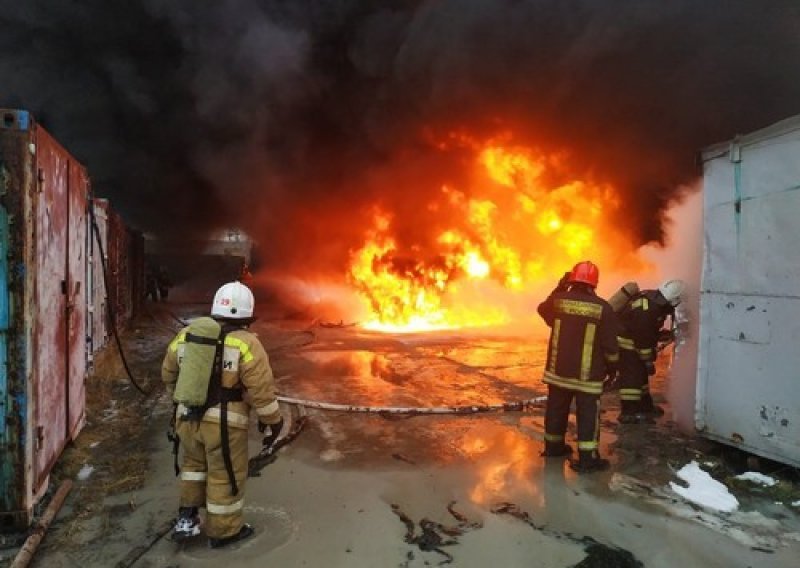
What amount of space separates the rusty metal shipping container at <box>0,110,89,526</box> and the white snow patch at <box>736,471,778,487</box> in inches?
181

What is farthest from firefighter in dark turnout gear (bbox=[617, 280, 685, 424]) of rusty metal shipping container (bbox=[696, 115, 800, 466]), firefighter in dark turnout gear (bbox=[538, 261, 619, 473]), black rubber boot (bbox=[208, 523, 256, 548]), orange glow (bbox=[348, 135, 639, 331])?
orange glow (bbox=[348, 135, 639, 331])

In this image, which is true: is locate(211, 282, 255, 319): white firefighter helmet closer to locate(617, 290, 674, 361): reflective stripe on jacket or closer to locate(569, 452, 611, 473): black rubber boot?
locate(569, 452, 611, 473): black rubber boot

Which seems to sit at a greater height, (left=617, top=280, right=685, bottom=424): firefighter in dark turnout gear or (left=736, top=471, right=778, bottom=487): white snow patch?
(left=617, top=280, right=685, bottom=424): firefighter in dark turnout gear

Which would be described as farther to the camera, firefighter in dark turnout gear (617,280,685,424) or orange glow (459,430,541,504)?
firefighter in dark turnout gear (617,280,685,424)

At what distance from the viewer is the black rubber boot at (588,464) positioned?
425 centimetres

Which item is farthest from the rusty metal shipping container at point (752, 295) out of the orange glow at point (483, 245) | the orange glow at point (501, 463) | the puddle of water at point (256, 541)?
the orange glow at point (483, 245)

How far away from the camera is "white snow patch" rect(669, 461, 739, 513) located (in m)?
3.67

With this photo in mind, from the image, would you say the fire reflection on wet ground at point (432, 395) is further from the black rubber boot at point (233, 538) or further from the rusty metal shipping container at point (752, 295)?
the rusty metal shipping container at point (752, 295)

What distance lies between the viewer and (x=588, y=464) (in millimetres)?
4266

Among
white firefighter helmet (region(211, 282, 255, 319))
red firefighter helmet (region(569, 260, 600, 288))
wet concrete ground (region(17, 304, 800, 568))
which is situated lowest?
wet concrete ground (region(17, 304, 800, 568))

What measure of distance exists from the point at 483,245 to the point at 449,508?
10.6 metres

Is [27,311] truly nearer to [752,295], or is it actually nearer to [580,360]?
[580,360]

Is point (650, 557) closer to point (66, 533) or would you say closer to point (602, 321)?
point (602, 321)

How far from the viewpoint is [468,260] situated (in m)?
13.8
